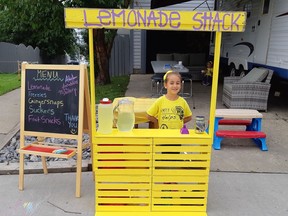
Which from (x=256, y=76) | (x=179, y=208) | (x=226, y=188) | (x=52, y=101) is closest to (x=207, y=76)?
(x=256, y=76)

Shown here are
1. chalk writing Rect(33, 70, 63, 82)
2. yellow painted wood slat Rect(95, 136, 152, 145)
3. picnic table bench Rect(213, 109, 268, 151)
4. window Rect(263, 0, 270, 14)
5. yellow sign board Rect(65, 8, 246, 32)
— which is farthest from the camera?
window Rect(263, 0, 270, 14)

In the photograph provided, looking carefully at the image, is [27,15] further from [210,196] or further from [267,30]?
[210,196]

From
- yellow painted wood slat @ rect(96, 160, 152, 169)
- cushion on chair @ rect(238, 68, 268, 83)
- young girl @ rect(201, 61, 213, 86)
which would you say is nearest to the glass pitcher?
yellow painted wood slat @ rect(96, 160, 152, 169)

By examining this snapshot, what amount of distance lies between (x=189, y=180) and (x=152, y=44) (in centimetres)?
1410

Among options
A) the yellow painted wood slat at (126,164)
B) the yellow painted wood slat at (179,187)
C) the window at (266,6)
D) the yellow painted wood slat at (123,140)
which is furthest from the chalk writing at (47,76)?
the window at (266,6)

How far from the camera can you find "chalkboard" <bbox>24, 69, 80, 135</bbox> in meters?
3.36

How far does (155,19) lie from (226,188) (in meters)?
2.12

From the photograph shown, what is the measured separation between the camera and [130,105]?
3049 mm

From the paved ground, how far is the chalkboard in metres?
0.68

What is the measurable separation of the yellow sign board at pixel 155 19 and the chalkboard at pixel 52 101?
0.91m

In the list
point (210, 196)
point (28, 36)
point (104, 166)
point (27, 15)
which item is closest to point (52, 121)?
point (104, 166)

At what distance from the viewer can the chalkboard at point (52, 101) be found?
11.0ft

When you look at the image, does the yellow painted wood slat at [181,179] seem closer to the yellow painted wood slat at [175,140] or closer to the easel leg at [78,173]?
the yellow painted wood slat at [175,140]

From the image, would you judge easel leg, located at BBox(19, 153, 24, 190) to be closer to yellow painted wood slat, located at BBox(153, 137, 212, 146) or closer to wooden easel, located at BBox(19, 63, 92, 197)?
wooden easel, located at BBox(19, 63, 92, 197)
